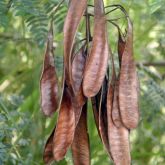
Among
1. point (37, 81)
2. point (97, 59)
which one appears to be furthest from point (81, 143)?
point (37, 81)

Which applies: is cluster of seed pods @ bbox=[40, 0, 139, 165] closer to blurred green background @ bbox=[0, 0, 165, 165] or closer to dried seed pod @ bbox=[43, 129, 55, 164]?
dried seed pod @ bbox=[43, 129, 55, 164]

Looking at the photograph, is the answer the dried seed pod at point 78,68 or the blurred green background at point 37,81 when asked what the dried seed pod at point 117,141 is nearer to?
the dried seed pod at point 78,68

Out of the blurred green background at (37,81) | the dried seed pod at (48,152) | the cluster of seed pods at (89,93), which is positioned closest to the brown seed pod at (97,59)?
the cluster of seed pods at (89,93)

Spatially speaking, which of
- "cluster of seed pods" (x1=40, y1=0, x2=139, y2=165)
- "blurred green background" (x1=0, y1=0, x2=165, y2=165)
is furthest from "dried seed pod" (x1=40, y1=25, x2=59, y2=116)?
"blurred green background" (x1=0, y1=0, x2=165, y2=165)

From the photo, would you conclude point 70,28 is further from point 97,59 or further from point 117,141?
point 117,141

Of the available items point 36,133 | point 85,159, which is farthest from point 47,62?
point 36,133

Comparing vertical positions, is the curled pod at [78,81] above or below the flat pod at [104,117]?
above
